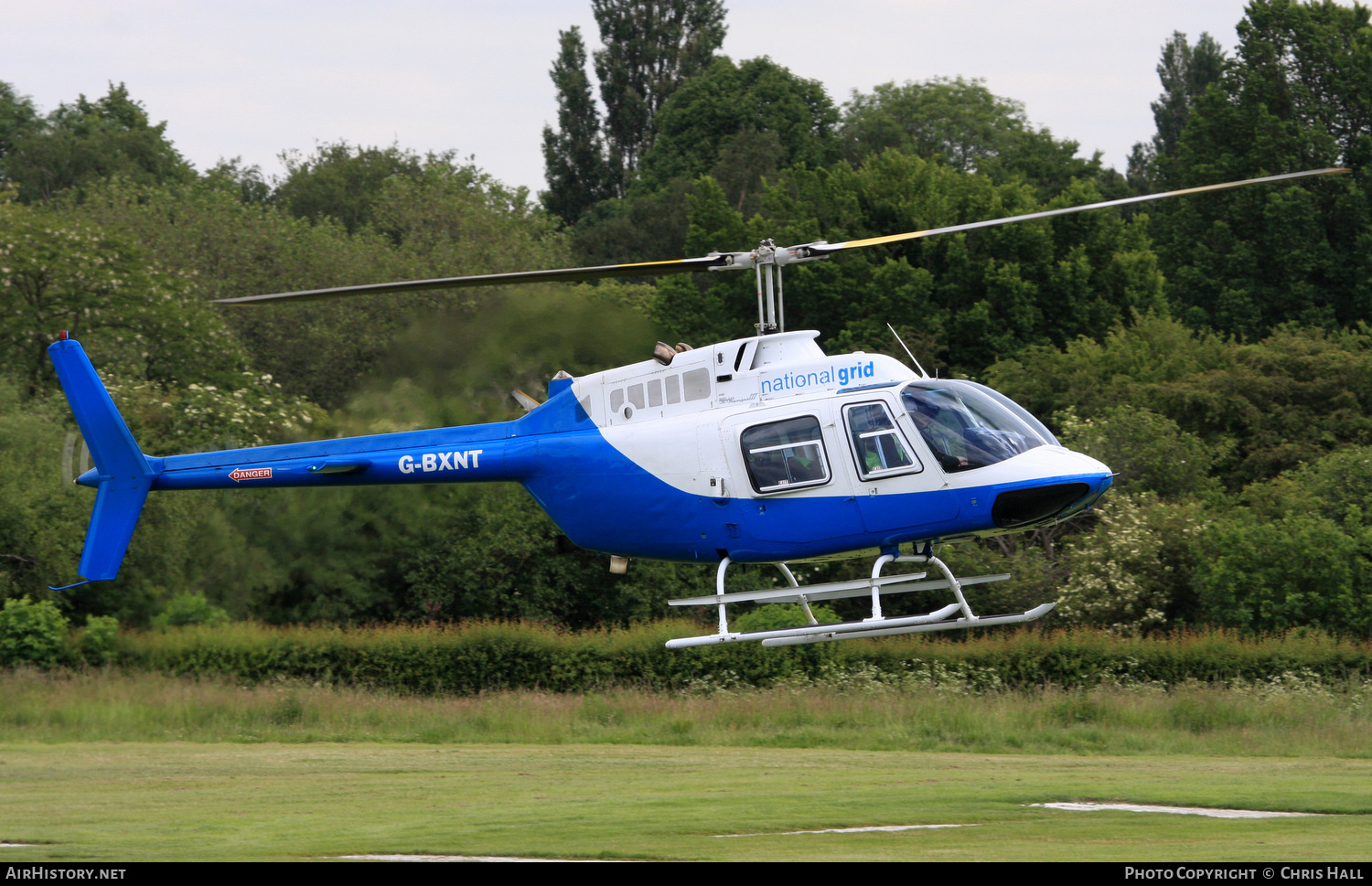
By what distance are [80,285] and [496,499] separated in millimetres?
12471

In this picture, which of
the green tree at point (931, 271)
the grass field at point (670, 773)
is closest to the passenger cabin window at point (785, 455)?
the grass field at point (670, 773)

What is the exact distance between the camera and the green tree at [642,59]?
8306 centimetres

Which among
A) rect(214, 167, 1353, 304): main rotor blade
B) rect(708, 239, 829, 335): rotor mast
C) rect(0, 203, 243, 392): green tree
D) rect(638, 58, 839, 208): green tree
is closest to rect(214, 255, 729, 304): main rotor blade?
rect(214, 167, 1353, 304): main rotor blade

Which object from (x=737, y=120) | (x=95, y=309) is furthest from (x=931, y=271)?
(x=737, y=120)

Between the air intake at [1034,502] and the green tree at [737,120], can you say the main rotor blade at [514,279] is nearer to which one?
the air intake at [1034,502]

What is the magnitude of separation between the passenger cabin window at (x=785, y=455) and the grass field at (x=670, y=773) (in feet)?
11.5

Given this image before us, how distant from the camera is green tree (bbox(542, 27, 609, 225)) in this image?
81750mm

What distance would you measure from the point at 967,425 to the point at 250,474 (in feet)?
26.2

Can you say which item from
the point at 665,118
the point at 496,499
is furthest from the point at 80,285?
the point at 665,118

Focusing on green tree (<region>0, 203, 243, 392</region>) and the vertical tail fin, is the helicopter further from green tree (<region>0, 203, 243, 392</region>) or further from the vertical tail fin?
green tree (<region>0, 203, 243, 392</region>)

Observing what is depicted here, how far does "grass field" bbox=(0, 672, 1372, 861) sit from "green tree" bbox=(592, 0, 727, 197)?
189 ft

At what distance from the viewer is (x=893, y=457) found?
45.8 ft

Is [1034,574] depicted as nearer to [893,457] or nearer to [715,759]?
[715,759]

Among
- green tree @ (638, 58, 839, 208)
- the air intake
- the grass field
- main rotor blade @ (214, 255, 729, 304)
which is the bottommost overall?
the grass field
